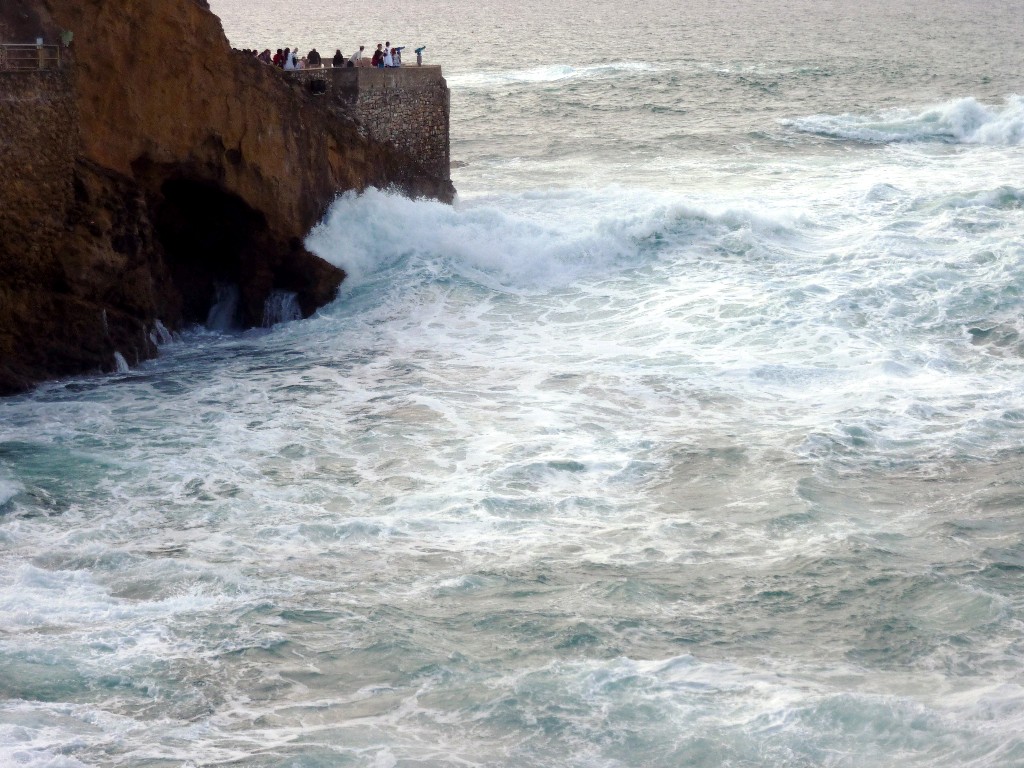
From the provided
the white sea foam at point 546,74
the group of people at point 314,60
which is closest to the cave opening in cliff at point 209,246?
the group of people at point 314,60

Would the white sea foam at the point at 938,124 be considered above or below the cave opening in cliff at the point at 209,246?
above

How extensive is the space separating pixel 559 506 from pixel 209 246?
8234 mm

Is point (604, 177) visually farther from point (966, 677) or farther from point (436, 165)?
point (966, 677)

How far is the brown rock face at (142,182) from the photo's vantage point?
1534cm

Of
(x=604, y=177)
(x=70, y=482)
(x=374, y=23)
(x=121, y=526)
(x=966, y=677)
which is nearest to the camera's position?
(x=966, y=677)

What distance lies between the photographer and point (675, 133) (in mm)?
34812

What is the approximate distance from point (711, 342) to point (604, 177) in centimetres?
1208

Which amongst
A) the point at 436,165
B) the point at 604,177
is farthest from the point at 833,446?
the point at 604,177

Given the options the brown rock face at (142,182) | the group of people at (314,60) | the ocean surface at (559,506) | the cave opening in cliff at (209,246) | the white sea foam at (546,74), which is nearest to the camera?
the ocean surface at (559,506)

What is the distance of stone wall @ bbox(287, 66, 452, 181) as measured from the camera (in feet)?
64.5

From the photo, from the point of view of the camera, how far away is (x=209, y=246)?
1805cm

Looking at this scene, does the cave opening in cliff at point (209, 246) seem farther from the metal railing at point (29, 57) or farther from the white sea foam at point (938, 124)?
the white sea foam at point (938, 124)

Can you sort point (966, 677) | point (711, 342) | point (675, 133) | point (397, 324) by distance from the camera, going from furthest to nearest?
point (675, 133)
point (397, 324)
point (711, 342)
point (966, 677)

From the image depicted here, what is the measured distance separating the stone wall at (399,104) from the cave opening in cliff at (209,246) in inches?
97.1
